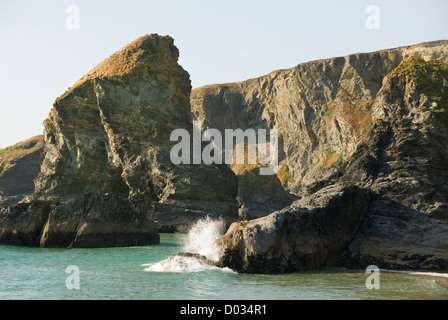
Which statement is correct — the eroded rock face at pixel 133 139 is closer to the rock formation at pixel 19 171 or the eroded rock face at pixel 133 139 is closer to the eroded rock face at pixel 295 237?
the rock formation at pixel 19 171

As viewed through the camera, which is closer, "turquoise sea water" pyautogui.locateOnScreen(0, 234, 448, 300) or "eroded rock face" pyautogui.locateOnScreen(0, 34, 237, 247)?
"turquoise sea water" pyautogui.locateOnScreen(0, 234, 448, 300)

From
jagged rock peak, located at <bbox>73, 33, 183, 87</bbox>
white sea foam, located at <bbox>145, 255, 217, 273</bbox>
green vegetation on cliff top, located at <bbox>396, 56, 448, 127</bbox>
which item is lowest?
white sea foam, located at <bbox>145, 255, 217, 273</bbox>

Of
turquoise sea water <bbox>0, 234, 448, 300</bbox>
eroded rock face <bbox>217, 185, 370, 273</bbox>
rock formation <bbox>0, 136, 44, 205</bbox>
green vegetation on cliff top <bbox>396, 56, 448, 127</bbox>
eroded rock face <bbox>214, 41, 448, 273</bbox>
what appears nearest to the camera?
turquoise sea water <bbox>0, 234, 448, 300</bbox>

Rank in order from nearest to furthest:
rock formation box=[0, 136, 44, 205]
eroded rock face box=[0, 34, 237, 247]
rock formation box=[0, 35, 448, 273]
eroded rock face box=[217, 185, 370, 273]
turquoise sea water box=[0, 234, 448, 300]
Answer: turquoise sea water box=[0, 234, 448, 300] → eroded rock face box=[217, 185, 370, 273] → rock formation box=[0, 35, 448, 273] → eroded rock face box=[0, 34, 237, 247] → rock formation box=[0, 136, 44, 205]

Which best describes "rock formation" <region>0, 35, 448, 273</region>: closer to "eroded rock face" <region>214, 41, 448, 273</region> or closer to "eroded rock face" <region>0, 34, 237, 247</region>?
"eroded rock face" <region>214, 41, 448, 273</region>

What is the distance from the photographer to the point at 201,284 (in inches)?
655

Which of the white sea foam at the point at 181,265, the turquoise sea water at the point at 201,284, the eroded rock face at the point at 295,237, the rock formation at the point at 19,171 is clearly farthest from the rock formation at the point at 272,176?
the rock formation at the point at 19,171

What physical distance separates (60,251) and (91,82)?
119ft

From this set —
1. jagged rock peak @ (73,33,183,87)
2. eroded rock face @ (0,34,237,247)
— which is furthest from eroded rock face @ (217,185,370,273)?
jagged rock peak @ (73,33,183,87)

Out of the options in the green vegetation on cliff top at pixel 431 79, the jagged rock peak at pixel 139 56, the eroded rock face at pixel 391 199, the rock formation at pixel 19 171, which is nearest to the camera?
the eroded rock face at pixel 391 199

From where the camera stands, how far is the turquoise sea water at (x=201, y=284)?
49.0ft

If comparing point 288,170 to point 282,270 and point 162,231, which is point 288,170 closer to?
point 162,231

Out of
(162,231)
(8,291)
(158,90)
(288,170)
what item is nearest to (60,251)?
(8,291)

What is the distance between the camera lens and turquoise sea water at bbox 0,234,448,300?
1493cm
